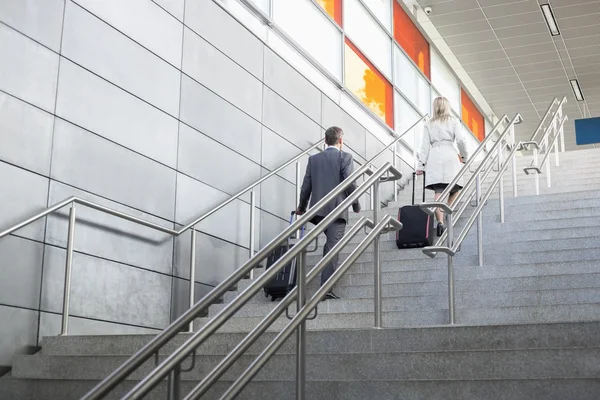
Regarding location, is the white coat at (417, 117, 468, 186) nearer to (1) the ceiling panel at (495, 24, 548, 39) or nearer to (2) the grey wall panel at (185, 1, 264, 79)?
(2) the grey wall panel at (185, 1, 264, 79)

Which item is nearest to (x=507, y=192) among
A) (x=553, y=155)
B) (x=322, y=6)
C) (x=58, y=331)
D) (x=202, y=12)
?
(x=553, y=155)

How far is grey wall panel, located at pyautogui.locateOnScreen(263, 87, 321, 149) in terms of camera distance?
878cm

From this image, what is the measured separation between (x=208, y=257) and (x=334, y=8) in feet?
16.7

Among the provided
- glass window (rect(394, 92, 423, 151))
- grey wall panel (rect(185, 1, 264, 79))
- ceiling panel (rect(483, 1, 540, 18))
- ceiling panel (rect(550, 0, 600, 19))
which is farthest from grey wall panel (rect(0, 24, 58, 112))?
ceiling panel (rect(550, 0, 600, 19))

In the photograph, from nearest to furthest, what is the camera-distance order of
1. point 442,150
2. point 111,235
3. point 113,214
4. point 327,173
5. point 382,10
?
1. point 113,214
2. point 111,235
3. point 327,173
4. point 442,150
5. point 382,10

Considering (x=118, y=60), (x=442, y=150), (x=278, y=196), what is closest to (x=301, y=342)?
(x=118, y=60)

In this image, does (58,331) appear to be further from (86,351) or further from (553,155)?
(553,155)

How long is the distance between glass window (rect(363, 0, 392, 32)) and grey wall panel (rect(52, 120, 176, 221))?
6.74 meters

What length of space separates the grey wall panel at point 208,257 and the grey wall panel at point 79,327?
2.78ft

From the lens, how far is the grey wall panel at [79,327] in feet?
17.5

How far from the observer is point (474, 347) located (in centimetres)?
374

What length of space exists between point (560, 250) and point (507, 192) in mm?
3623

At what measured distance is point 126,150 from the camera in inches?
251

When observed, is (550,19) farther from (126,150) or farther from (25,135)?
(25,135)
